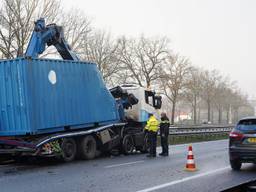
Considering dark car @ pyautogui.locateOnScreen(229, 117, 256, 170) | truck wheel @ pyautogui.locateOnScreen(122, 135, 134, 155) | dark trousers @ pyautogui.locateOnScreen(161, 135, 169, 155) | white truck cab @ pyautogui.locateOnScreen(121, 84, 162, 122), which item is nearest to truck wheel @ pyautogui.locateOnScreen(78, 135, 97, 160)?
truck wheel @ pyautogui.locateOnScreen(122, 135, 134, 155)

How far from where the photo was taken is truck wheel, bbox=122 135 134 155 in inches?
726

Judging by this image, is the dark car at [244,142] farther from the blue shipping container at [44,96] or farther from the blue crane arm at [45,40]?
the blue crane arm at [45,40]

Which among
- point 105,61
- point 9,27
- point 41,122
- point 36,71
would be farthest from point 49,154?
point 105,61

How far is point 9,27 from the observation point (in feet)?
102

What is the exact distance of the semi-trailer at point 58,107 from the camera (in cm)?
1377

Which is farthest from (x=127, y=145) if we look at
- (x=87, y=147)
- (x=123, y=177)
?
(x=123, y=177)

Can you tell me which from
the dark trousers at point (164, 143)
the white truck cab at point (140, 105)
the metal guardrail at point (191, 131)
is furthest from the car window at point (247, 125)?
the metal guardrail at point (191, 131)

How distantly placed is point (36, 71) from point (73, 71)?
1912mm

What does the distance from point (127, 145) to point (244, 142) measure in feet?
24.2

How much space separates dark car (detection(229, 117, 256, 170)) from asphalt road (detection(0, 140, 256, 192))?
43cm

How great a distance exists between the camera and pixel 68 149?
50.2 ft

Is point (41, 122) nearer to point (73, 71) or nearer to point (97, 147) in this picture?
point (73, 71)

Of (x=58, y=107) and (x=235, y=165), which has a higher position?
(x=58, y=107)

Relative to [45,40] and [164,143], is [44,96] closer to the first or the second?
[45,40]
